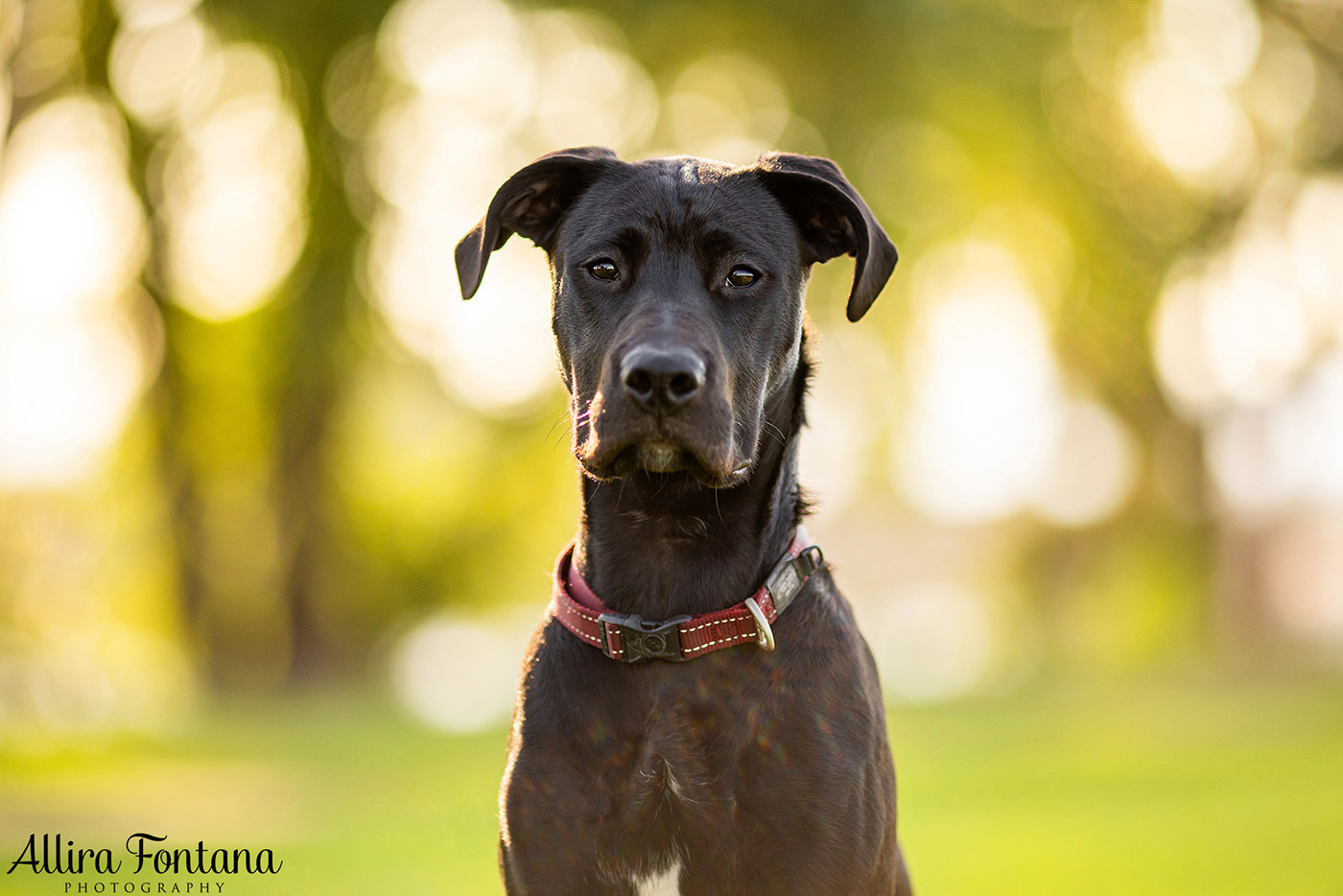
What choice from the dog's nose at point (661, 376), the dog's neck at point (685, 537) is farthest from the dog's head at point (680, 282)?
the dog's neck at point (685, 537)

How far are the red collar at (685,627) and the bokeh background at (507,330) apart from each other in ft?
31.6

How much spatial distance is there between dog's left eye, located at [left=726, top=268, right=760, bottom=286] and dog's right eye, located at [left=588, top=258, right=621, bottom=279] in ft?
1.14

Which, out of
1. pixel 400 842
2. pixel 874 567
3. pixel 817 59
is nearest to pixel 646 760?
pixel 400 842

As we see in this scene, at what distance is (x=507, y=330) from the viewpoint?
16.7 m

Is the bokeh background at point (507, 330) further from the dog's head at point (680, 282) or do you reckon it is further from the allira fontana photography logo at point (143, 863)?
the dog's head at point (680, 282)

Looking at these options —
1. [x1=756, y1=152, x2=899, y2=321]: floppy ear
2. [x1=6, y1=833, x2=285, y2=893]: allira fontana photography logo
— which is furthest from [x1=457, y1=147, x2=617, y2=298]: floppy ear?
[x1=6, y1=833, x2=285, y2=893]: allira fontana photography logo

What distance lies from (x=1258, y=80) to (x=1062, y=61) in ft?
9.98

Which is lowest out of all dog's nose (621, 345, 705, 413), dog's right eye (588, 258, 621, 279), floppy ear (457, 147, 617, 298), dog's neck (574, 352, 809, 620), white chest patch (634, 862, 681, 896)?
white chest patch (634, 862, 681, 896)

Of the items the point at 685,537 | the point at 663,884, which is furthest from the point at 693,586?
the point at 663,884

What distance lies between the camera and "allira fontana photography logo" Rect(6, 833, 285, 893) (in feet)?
24.7

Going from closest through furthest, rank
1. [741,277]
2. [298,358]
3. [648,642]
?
1. [648,642]
2. [741,277]
3. [298,358]

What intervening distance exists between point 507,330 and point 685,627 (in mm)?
13390

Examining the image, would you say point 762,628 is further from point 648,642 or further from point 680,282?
point 680,282

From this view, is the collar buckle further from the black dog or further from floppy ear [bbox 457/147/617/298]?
floppy ear [bbox 457/147/617/298]
